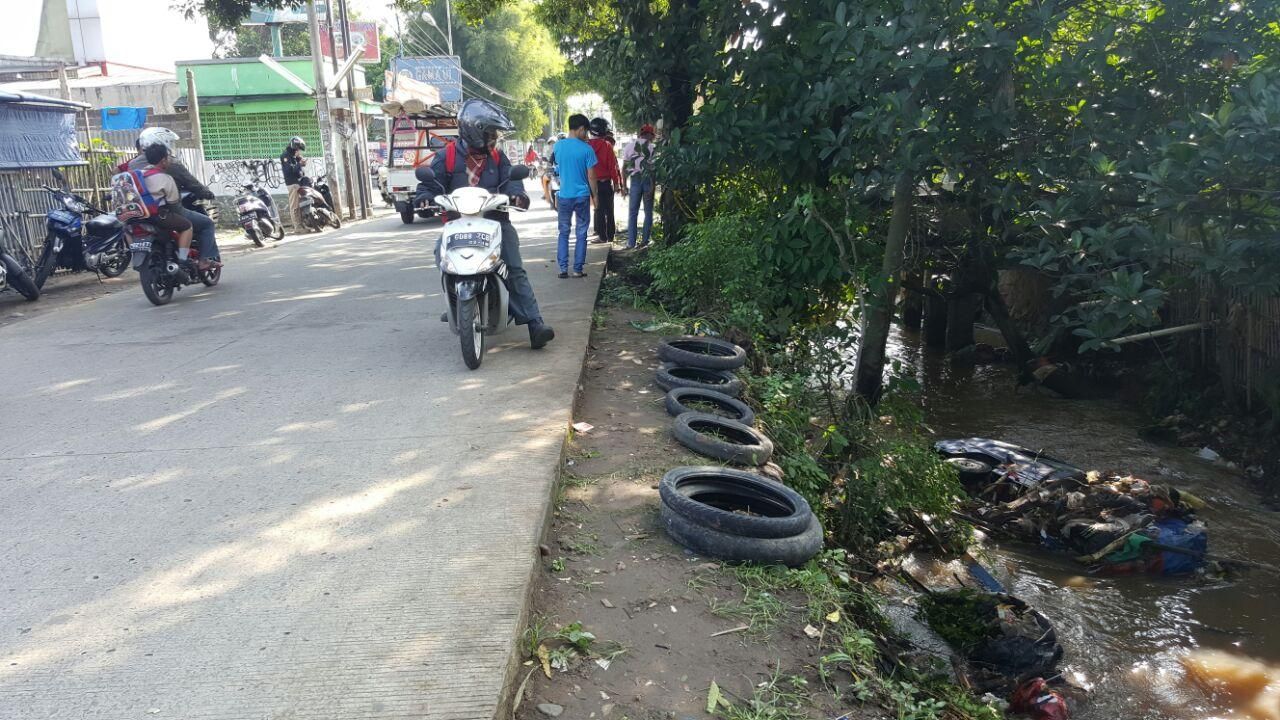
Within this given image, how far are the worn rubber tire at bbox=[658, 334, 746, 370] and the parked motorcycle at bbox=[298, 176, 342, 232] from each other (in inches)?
565

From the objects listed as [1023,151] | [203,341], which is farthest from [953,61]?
[203,341]

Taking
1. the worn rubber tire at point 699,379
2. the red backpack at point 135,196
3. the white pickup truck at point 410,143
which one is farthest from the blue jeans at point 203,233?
the white pickup truck at point 410,143

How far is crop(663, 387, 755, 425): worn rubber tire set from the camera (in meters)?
5.59

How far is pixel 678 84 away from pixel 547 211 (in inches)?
542

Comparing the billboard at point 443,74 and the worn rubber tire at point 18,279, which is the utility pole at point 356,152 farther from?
the billboard at point 443,74

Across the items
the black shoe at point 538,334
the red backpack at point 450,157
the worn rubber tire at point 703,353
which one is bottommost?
the worn rubber tire at point 703,353

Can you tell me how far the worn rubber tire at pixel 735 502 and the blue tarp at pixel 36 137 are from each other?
11232 millimetres

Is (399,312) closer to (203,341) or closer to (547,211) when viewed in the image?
(203,341)

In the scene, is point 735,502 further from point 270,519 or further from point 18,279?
point 18,279

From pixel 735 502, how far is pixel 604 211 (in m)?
10.5

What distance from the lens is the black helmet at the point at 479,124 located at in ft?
23.1

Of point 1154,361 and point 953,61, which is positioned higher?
point 953,61

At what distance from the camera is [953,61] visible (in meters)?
5.38

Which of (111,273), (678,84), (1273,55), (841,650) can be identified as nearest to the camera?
(841,650)
